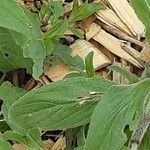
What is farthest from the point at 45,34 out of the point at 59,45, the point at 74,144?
the point at 74,144

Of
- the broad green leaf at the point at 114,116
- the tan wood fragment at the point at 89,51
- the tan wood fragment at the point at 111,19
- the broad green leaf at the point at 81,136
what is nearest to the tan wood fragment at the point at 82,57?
the tan wood fragment at the point at 89,51

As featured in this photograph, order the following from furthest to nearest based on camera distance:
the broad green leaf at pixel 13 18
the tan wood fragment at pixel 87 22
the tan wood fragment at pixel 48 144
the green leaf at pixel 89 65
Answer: the tan wood fragment at pixel 87 22
the tan wood fragment at pixel 48 144
the green leaf at pixel 89 65
the broad green leaf at pixel 13 18

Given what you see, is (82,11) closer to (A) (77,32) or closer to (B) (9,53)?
(A) (77,32)

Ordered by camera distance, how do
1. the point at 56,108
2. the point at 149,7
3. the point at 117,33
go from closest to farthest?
the point at 149,7 → the point at 56,108 → the point at 117,33

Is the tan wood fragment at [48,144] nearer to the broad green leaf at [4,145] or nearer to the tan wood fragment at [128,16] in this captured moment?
the broad green leaf at [4,145]

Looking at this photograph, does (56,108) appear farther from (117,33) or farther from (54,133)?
(117,33)

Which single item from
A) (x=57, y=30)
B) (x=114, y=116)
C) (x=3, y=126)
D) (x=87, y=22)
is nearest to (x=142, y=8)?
(x=114, y=116)

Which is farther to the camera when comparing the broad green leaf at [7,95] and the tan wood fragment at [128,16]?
the tan wood fragment at [128,16]
